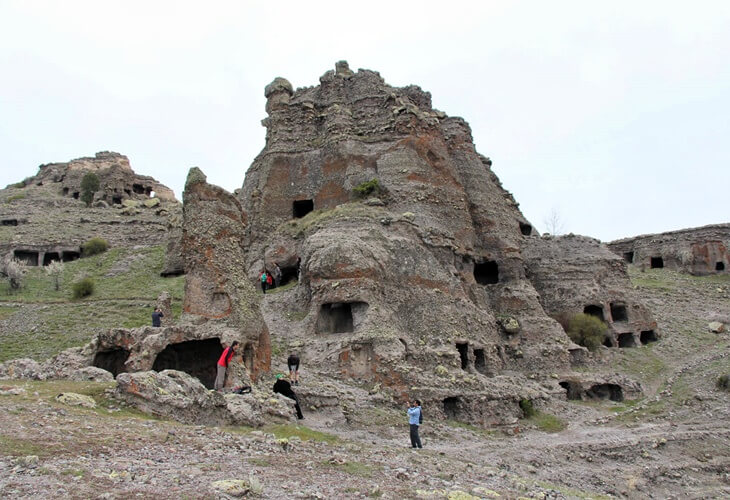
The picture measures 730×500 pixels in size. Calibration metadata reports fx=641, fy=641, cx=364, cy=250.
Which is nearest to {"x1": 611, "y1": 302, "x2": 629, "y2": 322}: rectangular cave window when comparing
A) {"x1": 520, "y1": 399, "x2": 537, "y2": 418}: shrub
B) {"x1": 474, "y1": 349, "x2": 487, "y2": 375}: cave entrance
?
{"x1": 474, "y1": 349, "x2": 487, "y2": 375}: cave entrance

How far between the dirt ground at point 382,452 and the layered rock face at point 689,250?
1916 cm

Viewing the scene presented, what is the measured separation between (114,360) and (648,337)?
26375 mm

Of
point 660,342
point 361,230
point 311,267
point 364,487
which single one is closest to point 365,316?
point 311,267

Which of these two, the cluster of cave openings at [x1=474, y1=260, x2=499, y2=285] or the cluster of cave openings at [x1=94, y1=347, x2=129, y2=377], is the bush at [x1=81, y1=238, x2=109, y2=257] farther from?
the cluster of cave openings at [x1=94, y1=347, x2=129, y2=377]

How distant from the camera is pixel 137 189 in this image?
67.1 metres

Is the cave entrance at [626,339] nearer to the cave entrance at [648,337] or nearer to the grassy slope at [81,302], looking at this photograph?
the cave entrance at [648,337]

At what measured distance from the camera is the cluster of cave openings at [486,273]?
32125mm

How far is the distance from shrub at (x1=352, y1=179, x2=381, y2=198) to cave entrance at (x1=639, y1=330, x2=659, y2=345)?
15.7 m

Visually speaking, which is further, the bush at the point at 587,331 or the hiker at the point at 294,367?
the bush at the point at 587,331

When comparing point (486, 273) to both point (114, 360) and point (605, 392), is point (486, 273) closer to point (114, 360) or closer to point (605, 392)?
point (605, 392)

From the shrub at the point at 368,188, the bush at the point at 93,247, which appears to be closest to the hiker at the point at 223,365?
the shrub at the point at 368,188

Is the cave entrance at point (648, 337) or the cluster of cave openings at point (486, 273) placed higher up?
the cluster of cave openings at point (486, 273)

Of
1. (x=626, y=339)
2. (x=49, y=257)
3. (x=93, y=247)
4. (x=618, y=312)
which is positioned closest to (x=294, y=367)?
(x=626, y=339)

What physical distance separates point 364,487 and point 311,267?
14.9 meters
